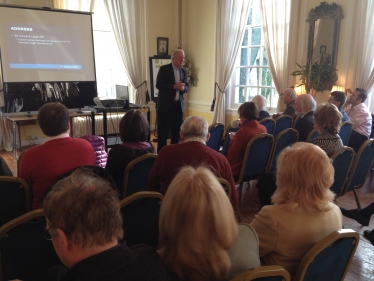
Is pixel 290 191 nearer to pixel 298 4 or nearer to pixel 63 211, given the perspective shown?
pixel 63 211

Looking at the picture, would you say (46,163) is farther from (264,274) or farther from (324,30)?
(324,30)

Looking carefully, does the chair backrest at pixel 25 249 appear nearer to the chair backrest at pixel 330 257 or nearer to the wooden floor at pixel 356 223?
the chair backrest at pixel 330 257

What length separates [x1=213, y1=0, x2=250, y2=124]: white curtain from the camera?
6.52 m

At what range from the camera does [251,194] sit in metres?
3.90

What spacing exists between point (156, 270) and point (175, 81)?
4.37 m

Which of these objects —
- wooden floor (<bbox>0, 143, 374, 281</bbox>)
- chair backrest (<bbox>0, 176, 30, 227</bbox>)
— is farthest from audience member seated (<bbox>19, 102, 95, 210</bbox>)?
wooden floor (<bbox>0, 143, 374, 281</bbox>)

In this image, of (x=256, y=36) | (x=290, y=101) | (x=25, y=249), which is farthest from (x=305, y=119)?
(x=256, y=36)

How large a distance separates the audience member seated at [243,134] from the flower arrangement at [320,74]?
2361 millimetres

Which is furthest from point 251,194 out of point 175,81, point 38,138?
point 38,138

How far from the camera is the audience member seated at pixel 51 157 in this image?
203cm

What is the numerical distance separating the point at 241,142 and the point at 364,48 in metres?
2.91

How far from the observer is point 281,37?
5832mm

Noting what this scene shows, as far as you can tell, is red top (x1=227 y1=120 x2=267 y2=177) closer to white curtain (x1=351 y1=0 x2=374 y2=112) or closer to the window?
white curtain (x1=351 y1=0 x2=374 y2=112)

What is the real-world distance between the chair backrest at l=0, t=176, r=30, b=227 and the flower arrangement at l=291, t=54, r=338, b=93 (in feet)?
14.9
